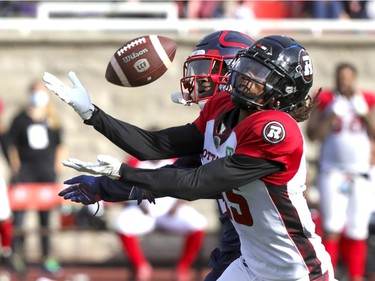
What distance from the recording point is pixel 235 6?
10922 mm

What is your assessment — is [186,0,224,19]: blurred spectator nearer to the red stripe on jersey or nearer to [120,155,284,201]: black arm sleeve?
the red stripe on jersey

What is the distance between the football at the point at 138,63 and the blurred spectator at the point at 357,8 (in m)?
6.11

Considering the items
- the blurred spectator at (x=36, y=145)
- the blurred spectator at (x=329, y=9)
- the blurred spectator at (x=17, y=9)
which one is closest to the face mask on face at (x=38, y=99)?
the blurred spectator at (x=36, y=145)

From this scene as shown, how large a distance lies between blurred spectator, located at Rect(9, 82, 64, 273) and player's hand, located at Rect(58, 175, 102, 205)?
488 centimetres

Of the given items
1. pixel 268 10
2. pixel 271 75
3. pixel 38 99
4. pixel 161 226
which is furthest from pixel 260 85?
pixel 268 10

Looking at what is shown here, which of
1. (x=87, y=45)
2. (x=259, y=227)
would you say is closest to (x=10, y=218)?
(x=87, y=45)

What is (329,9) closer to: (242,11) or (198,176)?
(242,11)

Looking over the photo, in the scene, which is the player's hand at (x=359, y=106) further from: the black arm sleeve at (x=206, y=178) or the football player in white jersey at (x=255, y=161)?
the black arm sleeve at (x=206, y=178)

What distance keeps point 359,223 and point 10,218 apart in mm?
3045

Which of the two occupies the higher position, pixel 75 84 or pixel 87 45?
pixel 75 84

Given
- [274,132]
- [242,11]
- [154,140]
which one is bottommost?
[242,11]

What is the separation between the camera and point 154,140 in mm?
4539

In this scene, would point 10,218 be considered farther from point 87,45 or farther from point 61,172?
point 87,45

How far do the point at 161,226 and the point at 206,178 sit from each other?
5474mm
